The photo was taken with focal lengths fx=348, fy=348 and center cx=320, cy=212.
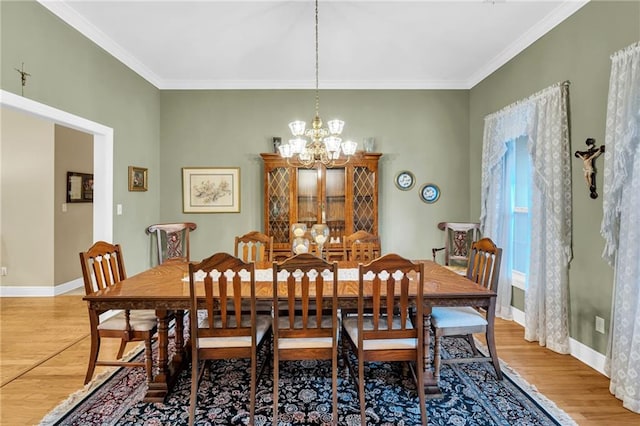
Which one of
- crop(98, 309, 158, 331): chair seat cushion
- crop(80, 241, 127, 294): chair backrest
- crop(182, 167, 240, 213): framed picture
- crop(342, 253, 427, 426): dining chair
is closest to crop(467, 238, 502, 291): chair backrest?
crop(342, 253, 427, 426): dining chair

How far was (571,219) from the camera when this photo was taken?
295 centimetres

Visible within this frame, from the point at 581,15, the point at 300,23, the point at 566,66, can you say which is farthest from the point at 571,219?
the point at 300,23

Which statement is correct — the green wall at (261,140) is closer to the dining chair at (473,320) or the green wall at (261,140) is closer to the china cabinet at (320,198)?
the china cabinet at (320,198)

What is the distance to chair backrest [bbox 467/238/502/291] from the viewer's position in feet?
8.00

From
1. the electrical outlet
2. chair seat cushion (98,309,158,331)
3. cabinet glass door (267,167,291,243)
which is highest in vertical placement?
cabinet glass door (267,167,291,243)

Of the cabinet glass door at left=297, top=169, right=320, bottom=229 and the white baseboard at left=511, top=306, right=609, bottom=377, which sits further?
the cabinet glass door at left=297, top=169, right=320, bottom=229

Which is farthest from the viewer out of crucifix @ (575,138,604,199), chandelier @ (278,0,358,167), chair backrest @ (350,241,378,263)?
chair backrest @ (350,241,378,263)

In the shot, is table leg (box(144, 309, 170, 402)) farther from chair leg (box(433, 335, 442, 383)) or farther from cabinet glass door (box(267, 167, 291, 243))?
cabinet glass door (box(267, 167, 291, 243))

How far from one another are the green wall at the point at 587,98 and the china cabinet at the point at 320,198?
2086 millimetres

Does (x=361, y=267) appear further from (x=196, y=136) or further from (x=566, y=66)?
(x=196, y=136)

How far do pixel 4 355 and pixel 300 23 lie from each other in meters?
3.89

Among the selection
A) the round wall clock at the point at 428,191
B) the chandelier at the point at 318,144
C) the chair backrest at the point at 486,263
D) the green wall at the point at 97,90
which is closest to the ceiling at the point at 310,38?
the green wall at the point at 97,90

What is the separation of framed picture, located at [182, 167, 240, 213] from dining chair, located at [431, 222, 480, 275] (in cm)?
282

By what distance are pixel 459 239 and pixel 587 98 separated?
2.21 m
